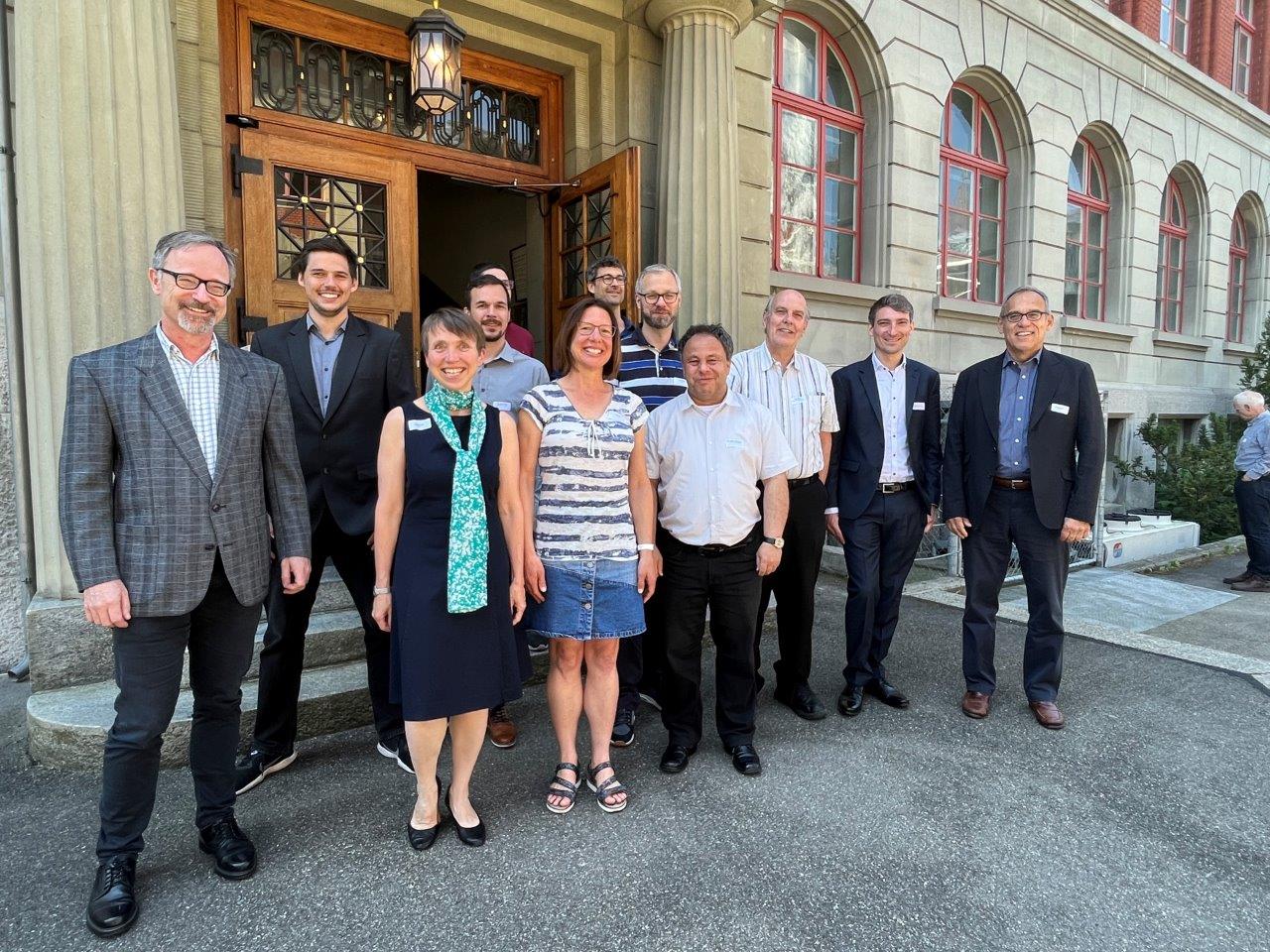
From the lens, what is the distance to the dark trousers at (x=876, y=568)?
396 cm

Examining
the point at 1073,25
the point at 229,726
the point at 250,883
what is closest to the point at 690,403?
the point at 229,726

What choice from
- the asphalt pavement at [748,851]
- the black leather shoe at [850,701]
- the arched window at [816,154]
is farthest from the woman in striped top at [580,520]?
the arched window at [816,154]

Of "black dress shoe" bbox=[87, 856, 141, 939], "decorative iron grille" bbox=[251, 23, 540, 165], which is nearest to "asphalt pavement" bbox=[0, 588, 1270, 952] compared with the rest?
"black dress shoe" bbox=[87, 856, 141, 939]

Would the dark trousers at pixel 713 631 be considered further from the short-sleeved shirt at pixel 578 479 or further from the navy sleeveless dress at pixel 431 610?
the navy sleeveless dress at pixel 431 610

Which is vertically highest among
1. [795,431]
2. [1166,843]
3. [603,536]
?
[795,431]

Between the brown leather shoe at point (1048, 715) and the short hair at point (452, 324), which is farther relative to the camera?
the brown leather shoe at point (1048, 715)

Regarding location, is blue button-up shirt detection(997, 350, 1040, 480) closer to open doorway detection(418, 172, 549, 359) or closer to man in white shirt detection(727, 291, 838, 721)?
man in white shirt detection(727, 291, 838, 721)

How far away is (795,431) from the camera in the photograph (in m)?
3.79

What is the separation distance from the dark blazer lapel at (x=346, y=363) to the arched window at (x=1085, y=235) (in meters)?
10.7

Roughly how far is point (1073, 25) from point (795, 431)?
10.1 meters

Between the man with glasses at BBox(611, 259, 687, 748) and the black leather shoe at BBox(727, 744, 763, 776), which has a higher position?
the man with glasses at BBox(611, 259, 687, 748)

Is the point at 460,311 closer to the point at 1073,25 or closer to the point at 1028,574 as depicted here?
the point at 1028,574

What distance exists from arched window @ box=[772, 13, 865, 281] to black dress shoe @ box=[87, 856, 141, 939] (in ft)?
23.4

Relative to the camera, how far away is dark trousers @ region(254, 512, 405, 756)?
10.1 feet
